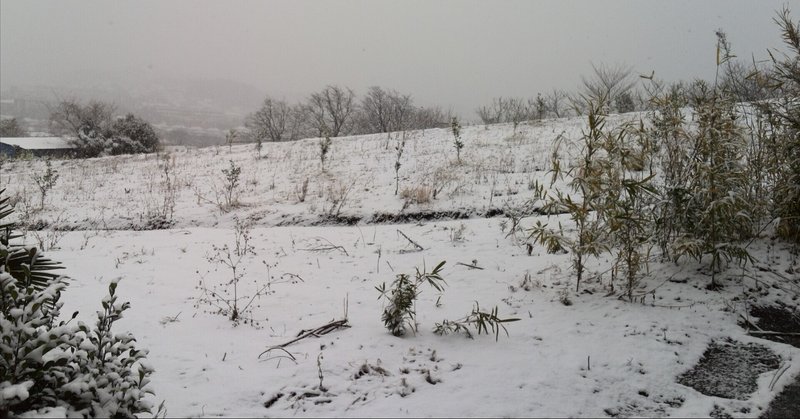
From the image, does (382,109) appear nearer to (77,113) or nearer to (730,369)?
(77,113)

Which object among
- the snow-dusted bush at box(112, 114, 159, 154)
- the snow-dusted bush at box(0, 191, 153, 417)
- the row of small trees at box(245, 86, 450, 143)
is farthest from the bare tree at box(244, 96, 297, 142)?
the snow-dusted bush at box(0, 191, 153, 417)

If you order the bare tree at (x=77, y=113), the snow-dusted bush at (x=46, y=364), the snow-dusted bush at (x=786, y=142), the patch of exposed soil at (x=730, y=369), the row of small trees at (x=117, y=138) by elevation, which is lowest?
the patch of exposed soil at (x=730, y=369)

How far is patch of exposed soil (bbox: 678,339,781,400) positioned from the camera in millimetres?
2535

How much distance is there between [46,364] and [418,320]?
2418 millimetres

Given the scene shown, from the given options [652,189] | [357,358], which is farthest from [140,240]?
[652,189]

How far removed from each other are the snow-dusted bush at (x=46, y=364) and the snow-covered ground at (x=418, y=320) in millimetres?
518

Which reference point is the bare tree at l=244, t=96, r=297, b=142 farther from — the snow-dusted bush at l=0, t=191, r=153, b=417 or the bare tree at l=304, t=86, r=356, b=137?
the snow-dusted bush at l=0, t=191, r=153, b=417

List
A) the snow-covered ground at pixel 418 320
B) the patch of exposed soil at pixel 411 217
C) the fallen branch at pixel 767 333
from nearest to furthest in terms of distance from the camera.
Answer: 1. the snow-covered ground at pixel 418 320
2. the fallen branch at pixel 767 333
3. the patch of exposed soil at pixel 411 217

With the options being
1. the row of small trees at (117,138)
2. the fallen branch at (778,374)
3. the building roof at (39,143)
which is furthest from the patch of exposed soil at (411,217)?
the building roof at (39,143)

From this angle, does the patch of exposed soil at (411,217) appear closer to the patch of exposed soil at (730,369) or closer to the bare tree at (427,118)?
the patch of exposed soil at (730,369)

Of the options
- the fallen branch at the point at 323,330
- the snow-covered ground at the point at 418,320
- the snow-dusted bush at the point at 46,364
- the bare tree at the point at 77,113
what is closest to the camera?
the snow-dusted bush at the point at 46,364

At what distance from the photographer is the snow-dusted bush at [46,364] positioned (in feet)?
5.67

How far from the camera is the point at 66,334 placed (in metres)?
1.83

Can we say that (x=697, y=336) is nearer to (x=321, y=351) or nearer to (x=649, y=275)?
(x=649, y=275)
